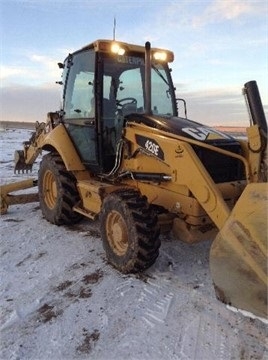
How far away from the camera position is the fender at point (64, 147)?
6096 mm

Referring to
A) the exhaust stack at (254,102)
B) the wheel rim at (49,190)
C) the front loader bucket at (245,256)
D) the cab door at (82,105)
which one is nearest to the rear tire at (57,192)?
the wheel rim at (49,190)

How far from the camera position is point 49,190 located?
22.5 ft

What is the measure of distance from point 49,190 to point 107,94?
210 cm

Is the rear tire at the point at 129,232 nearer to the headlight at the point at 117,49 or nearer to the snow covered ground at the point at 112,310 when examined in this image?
the snow covered ground at the point at 112,310

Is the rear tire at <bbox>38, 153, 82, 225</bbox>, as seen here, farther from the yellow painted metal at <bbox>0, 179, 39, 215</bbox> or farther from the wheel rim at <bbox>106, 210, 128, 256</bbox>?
the wheel rim at <bbox>106, 210, 128, 256</bbox>

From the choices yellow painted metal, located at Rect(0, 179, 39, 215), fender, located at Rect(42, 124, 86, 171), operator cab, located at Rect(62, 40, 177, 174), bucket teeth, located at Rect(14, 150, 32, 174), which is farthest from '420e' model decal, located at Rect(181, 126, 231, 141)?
bucket teeth, located at Rect(14, 150, 32, 174)

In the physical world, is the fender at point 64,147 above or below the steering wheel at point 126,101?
below

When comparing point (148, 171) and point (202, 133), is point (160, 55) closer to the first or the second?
point (202, 133)

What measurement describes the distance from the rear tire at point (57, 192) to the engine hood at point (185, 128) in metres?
1.60

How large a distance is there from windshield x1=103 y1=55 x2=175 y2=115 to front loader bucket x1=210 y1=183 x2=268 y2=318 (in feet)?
8.88

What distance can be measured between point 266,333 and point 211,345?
518 mm

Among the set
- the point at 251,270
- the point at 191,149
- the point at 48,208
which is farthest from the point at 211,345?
the point at 48,208

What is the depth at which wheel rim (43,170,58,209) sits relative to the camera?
22.1 feet

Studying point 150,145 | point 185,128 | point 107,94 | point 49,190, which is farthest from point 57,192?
point 185,128
